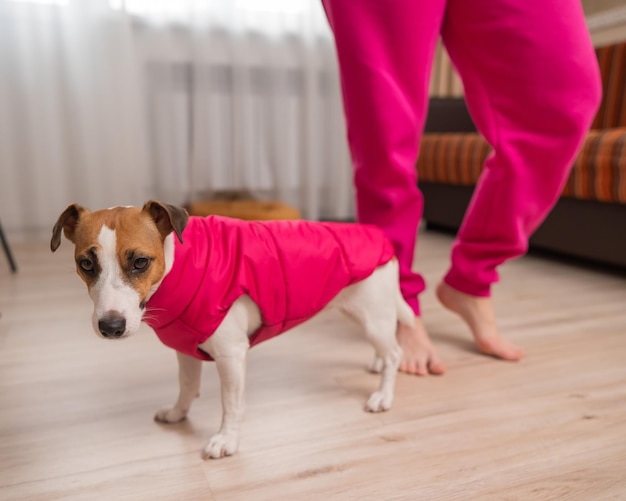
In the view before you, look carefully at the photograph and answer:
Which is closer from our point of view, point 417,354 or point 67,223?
point 67,223

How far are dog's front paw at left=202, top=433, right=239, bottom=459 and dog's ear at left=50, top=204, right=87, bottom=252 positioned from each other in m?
0.38

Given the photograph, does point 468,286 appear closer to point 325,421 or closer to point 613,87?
point 325,421

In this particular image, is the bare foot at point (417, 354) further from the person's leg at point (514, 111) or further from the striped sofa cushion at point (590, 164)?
the striped sofa cushion at point (590, 164)

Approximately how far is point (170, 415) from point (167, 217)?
1.27 ft

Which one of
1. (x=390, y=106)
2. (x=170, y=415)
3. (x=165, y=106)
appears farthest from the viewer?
(x=165, y=106)

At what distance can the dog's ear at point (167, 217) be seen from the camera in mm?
736

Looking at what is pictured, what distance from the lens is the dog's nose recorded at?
69 centimetres

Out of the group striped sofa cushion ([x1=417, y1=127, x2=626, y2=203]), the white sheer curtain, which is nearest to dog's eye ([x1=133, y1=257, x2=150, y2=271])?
striped sofa cushion ([x1=417, y1=127, x2=626, y2=203])

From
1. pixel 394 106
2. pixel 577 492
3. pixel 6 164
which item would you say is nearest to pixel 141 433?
pixel 577 492

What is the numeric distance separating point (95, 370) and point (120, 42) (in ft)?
6.12

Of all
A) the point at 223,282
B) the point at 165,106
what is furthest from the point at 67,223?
the point at 165,106

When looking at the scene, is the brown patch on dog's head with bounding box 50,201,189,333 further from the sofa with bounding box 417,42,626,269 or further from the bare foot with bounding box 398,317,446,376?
the sofa with bounding box 417,42,626,269

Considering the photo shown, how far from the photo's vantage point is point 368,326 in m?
1.01

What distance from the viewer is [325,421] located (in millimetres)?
973
